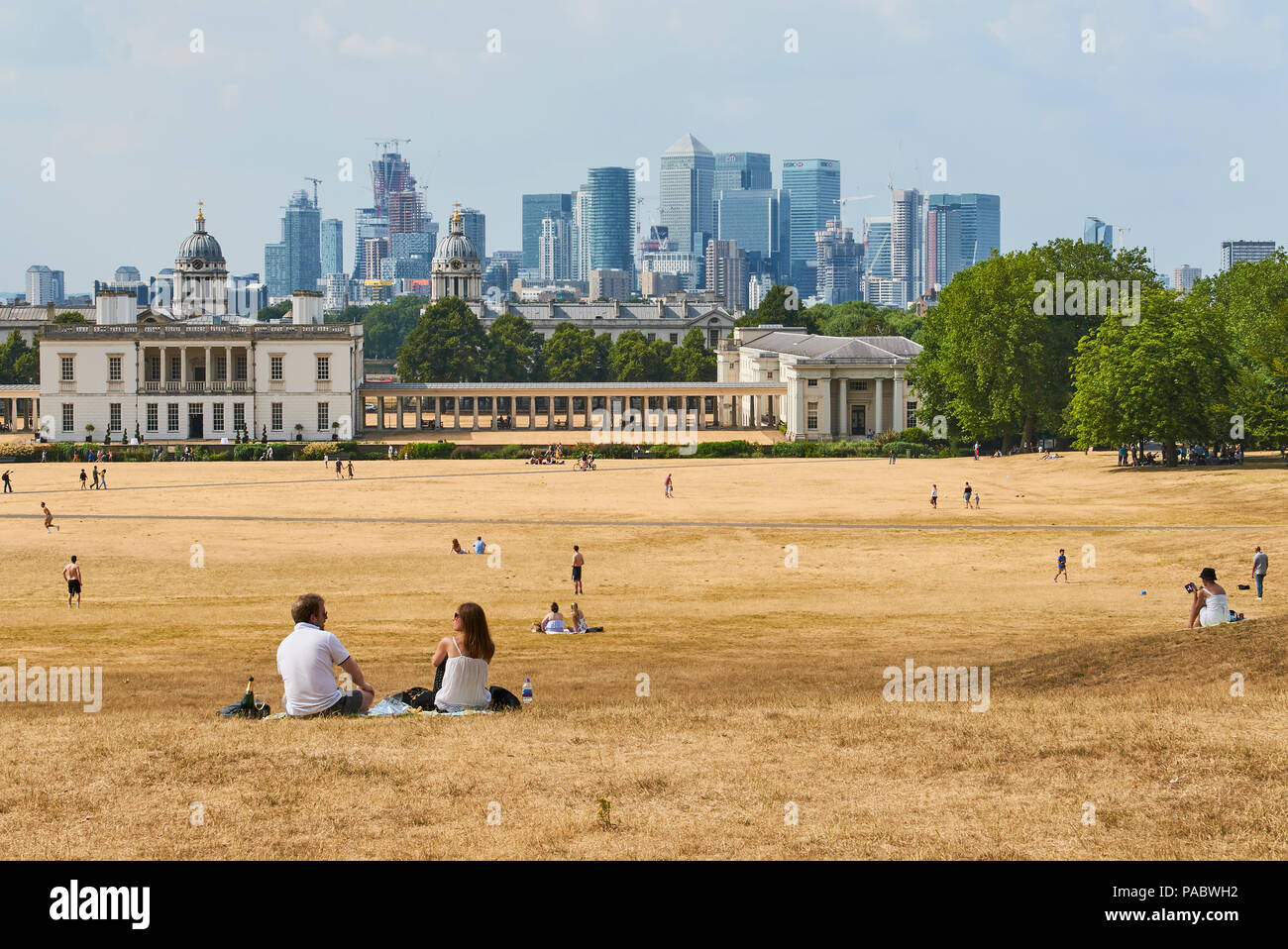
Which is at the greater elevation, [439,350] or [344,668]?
[439,350]

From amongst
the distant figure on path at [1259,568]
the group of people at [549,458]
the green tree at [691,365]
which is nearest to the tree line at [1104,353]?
the group of people at [549,458]

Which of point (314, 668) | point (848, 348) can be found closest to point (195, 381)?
point (848, 348)

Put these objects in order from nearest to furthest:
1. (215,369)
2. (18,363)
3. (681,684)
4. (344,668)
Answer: (344,668) < (681,684) < (215,369) < (18,363)

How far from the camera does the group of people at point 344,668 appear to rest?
57.1ft

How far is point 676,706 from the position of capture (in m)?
20.3

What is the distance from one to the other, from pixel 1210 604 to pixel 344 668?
18.2 metres

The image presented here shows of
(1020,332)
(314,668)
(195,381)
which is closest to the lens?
(314,668)

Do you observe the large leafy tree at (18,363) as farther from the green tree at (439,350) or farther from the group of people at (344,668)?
the group of people at (344,668)

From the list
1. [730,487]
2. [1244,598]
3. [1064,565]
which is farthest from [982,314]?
[1244,598]

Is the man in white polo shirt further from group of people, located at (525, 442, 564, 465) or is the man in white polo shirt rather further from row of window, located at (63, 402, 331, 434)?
row of window, located at (63, 402, 331, 434)

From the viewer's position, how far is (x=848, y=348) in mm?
128250

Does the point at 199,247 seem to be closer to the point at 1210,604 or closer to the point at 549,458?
the point at 549,458

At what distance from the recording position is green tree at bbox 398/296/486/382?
150613mm

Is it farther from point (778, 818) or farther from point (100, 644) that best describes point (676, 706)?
point (100, 644)
